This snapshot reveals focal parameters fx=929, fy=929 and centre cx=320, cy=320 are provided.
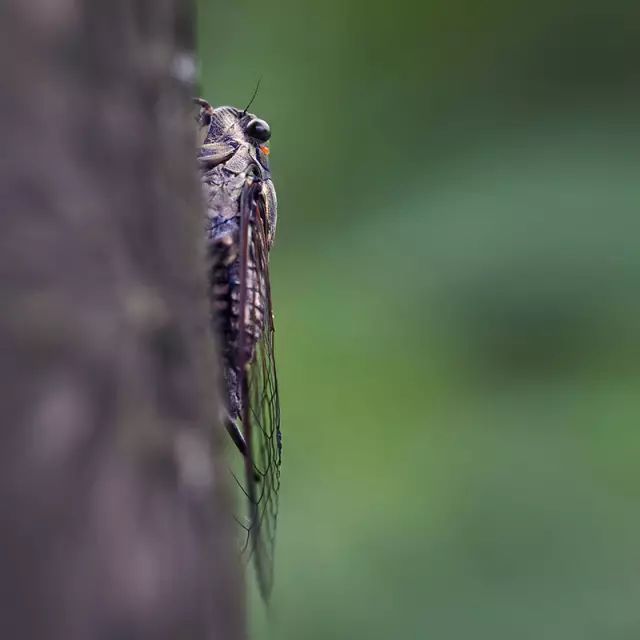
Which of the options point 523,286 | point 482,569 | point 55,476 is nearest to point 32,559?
point 55,476

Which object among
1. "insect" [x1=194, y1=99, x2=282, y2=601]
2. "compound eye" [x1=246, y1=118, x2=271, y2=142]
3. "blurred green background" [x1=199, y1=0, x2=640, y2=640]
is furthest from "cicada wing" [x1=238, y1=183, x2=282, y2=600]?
"blurred green background" [x1=199, y1=0, x2=640, y2=640]

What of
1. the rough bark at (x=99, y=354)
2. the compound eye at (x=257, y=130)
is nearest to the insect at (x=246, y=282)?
the compound eye at (x=257, y=130)

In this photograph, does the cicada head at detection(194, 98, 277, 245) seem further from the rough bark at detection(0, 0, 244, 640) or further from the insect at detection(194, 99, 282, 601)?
the rough bark at detection(0, 0, 244, 640)

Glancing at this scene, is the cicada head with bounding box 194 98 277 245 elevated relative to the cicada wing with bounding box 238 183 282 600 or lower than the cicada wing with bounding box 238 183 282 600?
elevated

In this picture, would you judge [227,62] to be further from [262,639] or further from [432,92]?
[262,639]

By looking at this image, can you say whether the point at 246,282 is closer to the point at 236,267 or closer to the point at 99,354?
the point at 236,267

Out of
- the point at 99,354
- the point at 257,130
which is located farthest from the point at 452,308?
the point at 99,354
